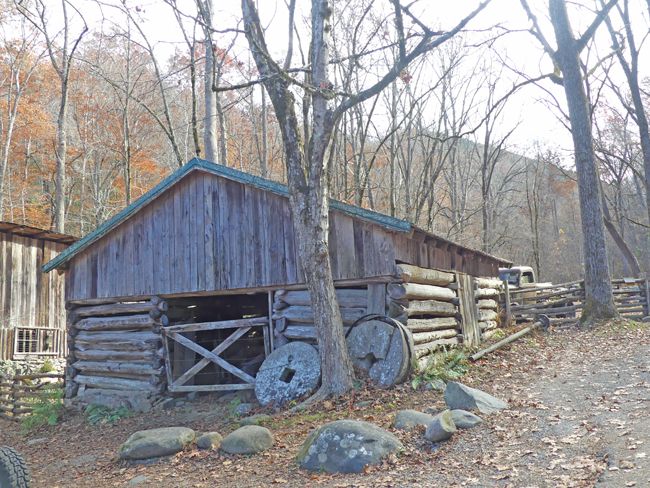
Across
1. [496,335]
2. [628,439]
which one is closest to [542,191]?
[496,335]

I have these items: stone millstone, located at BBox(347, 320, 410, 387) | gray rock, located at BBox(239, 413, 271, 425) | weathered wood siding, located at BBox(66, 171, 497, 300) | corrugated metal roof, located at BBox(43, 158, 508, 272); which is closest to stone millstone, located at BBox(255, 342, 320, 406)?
stone millstone, located at BBox(347, 320, 410, 387)

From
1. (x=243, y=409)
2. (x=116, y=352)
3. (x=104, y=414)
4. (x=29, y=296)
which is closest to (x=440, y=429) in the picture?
(x=243, y=409)

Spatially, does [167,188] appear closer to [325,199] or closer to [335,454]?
[325,199]

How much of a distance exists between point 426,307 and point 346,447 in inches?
224

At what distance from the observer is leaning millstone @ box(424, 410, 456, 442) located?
7.58m

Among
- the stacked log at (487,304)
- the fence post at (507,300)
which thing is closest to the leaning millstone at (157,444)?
the stacked log at (487,304)

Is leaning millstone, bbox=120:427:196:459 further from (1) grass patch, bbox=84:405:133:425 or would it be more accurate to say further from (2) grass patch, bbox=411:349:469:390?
(1) grass patch, bbox=84:405:133:425

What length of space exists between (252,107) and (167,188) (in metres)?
15.6

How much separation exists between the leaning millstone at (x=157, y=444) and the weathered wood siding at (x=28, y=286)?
44.2 feet

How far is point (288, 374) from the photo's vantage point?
1189 cm

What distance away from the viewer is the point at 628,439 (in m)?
6.81

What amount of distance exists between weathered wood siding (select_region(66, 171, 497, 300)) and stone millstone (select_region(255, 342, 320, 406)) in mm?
1501

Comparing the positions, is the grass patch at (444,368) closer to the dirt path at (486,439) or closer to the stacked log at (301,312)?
the dirt path at (486,439)

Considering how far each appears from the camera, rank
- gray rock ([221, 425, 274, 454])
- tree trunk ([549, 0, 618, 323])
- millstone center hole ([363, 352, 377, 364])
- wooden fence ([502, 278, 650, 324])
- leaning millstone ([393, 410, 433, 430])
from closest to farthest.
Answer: leaning millstone ([393, 410, 433, 430]) < gray rock ([221, 425, 274, 454]) < millstone center hole ([363, 352, 377, 364]) < tree trunk ([549, 0, 618, 323]) < wooden fence ([502, 278, 650, 324])
